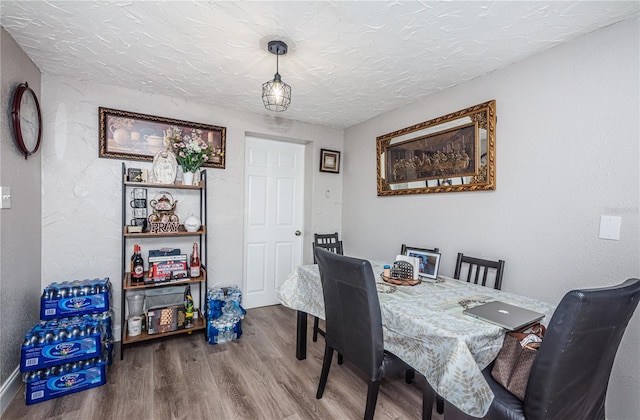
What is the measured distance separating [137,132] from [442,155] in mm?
2786

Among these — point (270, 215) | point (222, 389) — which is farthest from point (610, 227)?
point (270, 215)

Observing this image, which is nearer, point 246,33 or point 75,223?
point 246,33

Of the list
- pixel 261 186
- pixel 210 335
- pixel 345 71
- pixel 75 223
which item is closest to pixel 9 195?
pixel 75 223

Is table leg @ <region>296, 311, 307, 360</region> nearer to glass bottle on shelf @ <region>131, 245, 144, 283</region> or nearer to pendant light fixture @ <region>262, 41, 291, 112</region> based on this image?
glass bottle on shelf @ <region>131, 245, 144, 283</region>

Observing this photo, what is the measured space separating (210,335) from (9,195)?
1726 mm

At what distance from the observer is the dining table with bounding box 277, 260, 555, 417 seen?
1.10 metres

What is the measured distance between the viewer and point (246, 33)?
178cm

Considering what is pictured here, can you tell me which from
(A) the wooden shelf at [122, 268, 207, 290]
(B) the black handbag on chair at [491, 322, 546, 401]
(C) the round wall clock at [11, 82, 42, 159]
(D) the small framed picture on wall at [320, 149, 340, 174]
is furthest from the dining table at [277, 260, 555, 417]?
(C) the round wall clock at [11, 82, 42, 159]

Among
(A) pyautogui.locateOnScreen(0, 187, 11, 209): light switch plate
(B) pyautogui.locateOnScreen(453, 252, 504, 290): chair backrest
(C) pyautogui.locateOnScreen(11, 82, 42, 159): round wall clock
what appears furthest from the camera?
(B) pyautogui.locateOnScreen(453, 252, 504, 290): chair backrest

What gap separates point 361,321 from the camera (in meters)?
1.50

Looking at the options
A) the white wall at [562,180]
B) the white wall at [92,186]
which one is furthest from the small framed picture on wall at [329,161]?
the white wall at [562,180]

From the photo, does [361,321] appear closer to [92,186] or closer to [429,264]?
[429,264]

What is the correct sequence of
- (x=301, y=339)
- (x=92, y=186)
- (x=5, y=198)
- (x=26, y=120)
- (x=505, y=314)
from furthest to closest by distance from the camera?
(x=92, y=186) < (x=301, y=339) < (x=26, y=120) < (x=5, y=198) < (x=505, y=314)

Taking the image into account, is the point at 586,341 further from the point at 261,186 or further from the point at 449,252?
the point at 261,186
